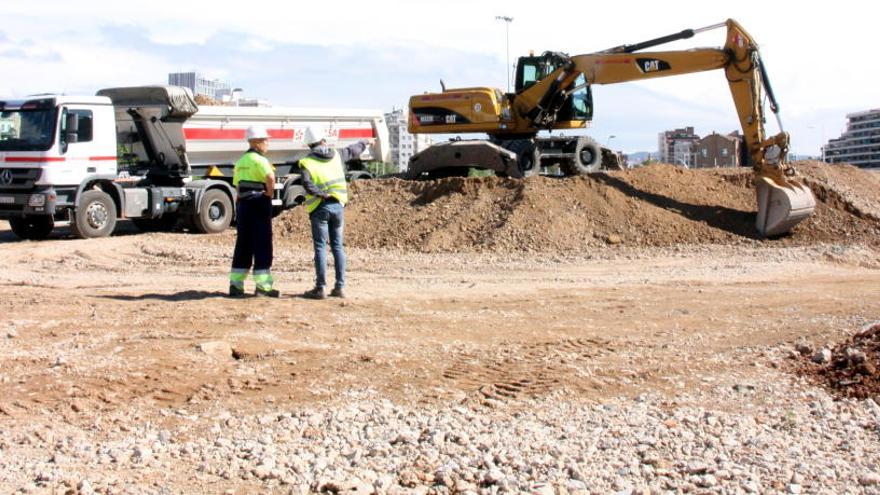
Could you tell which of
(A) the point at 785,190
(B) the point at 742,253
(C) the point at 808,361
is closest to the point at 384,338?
(C) the point at 808,361

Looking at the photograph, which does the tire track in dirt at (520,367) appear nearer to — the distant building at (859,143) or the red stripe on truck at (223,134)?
the red stripe on truck at (223,134)

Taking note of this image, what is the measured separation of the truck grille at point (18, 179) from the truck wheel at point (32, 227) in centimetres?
102

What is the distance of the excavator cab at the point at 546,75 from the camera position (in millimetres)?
20703

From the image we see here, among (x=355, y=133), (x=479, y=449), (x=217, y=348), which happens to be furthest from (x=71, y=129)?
(x=479, y=449)

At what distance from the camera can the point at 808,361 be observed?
732cm

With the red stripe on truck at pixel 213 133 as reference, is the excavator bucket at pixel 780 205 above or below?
below

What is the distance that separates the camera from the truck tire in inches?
827

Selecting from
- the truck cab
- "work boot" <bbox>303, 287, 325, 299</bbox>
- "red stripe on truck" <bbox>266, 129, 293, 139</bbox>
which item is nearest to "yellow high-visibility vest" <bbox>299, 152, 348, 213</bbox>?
"work boot" <bbox>303, 287, 325, 299</bbox>

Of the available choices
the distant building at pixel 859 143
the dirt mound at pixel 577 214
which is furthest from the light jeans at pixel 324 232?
the distant building at pixel 859 143

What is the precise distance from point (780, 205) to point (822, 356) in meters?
9.35

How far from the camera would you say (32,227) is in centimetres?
1884

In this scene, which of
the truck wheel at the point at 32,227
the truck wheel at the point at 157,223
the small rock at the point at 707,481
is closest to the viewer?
the small rock at the point at 707,481

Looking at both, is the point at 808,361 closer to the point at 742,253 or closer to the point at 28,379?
the point at 28,379

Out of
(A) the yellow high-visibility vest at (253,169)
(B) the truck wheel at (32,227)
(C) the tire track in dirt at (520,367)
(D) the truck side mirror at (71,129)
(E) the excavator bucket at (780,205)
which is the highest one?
(D) the truck side mirror at (71,129)
